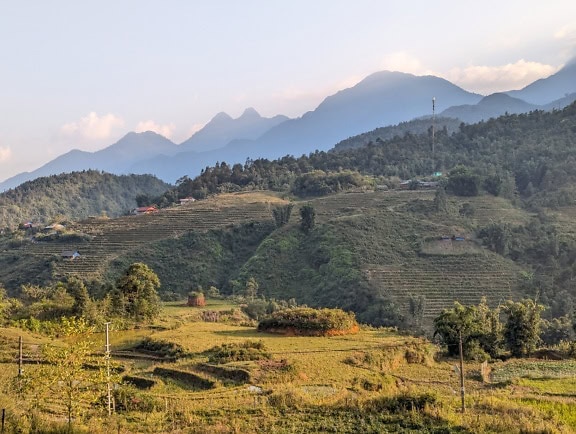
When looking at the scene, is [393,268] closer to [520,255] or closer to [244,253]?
[520,255]

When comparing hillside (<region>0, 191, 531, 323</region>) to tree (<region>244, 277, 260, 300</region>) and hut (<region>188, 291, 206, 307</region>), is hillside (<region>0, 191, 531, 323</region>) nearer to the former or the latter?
tree (<region>244, 277, 260, 300</region>)

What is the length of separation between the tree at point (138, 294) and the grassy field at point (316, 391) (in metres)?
1.80

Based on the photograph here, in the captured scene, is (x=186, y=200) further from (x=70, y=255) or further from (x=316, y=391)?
(x=316, y=391)

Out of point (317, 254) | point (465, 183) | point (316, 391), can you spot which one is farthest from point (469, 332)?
point (465, 183)

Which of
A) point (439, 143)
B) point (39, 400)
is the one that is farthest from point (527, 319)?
point (439, 143)

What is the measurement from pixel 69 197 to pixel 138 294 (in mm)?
81692

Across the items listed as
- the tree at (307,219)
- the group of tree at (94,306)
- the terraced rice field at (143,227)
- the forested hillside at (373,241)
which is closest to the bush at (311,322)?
the group of tree at (94,306)

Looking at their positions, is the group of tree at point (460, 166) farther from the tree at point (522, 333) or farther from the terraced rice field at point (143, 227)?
the tree at point (522, 333)

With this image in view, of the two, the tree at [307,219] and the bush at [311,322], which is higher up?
the tree at [307,219]

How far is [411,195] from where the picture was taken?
62.9 metres

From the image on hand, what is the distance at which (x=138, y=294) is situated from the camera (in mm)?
28156

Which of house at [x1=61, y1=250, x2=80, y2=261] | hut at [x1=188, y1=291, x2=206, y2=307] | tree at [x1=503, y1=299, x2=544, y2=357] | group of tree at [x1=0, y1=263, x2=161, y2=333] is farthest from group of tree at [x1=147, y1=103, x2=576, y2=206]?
group of tree at [x1=0, y1=263, x2=161, y2=333]

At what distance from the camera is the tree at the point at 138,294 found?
91.5ft

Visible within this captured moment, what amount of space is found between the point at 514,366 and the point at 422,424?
36.6ft
